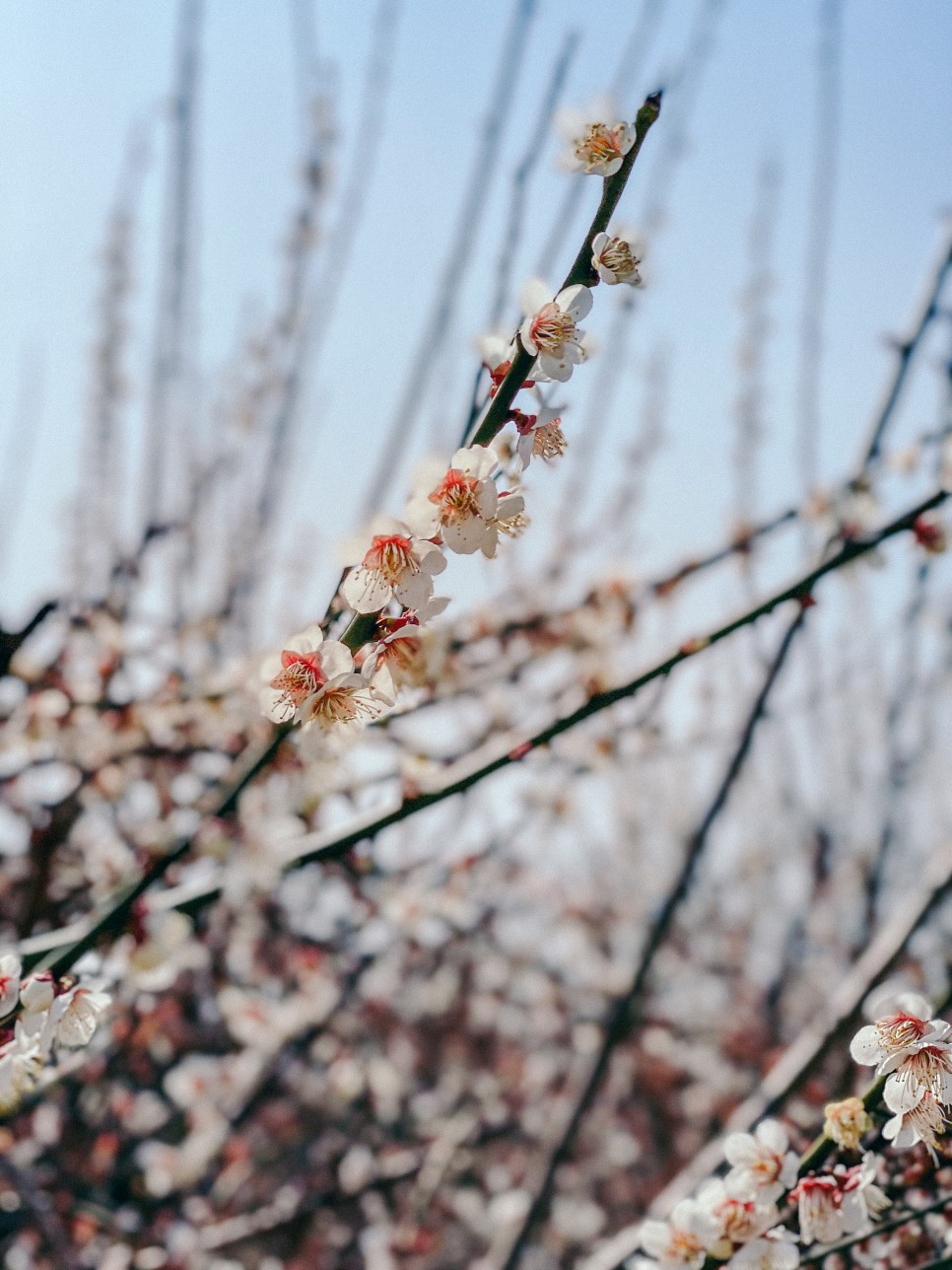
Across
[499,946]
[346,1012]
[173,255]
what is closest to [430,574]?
[173,255]

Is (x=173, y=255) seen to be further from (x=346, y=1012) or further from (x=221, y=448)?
(x=346, y=1012)

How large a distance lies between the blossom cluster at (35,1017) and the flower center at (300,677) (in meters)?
0.45

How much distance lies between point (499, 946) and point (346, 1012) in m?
1.14

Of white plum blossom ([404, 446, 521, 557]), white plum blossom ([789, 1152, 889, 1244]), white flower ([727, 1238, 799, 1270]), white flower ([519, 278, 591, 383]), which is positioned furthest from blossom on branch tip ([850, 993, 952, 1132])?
white flower ([519, 278, 591, 383])

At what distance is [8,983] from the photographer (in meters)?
1.11

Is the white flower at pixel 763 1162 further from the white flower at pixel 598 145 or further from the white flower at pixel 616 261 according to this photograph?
the white flower at pixel 598 145

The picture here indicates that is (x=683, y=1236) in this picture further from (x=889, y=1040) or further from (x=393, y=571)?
(x=393, y=571)

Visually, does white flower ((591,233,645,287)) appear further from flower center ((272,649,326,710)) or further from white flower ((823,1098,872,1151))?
white flower ((823,1098,872,1151))

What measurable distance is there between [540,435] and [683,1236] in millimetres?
1060

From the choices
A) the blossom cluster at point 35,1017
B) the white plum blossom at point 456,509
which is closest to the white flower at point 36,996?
the blossom cluster at point 35,1017

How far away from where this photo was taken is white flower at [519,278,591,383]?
97 centimetres

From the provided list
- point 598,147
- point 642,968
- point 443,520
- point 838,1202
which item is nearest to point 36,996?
point 443,520

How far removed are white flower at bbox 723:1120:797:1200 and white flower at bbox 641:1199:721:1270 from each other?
0.18 ft

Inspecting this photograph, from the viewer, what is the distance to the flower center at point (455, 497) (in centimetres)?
98
